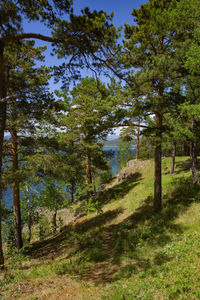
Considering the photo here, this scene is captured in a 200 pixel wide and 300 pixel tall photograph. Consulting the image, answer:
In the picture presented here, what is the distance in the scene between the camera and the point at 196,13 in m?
7.76

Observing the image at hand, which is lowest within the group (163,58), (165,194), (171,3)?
(165,194)

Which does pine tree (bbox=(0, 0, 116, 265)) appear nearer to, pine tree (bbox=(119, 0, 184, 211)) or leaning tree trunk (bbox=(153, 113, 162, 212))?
pine tree (bbox=(119, 0, 184, 211))

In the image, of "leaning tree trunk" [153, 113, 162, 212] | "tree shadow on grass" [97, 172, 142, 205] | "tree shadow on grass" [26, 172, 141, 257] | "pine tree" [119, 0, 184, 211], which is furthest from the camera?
"tree shadow on grass" [97, 172, 142, 205]

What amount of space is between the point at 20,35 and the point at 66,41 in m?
1.45

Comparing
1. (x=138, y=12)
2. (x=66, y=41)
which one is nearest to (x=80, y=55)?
(x=66, y=41)

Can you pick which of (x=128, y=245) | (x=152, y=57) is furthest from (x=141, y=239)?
(x=152, y=57)

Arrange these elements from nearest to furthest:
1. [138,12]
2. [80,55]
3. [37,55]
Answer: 1. [80,55]
2. [138,12]
3. [37,55]

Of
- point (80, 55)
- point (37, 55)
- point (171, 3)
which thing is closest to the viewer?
point (80, 55)

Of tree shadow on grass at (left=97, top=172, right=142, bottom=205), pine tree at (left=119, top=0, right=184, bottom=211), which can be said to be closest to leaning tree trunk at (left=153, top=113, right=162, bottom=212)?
pine tree at (left=119, top=0, right=184, bottom=211)

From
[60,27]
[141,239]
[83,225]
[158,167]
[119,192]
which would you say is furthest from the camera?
[119,192]

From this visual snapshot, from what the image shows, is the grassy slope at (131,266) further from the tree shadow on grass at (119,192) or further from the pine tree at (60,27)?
the tree shadow on grass at (119,192)

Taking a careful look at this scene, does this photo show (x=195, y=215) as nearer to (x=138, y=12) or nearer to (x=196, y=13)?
(x=196, y=13)

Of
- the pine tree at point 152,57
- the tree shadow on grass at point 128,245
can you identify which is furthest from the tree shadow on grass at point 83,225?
the pine tree at point 152,57

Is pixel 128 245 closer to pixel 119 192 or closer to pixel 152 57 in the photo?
pixel 152 57
